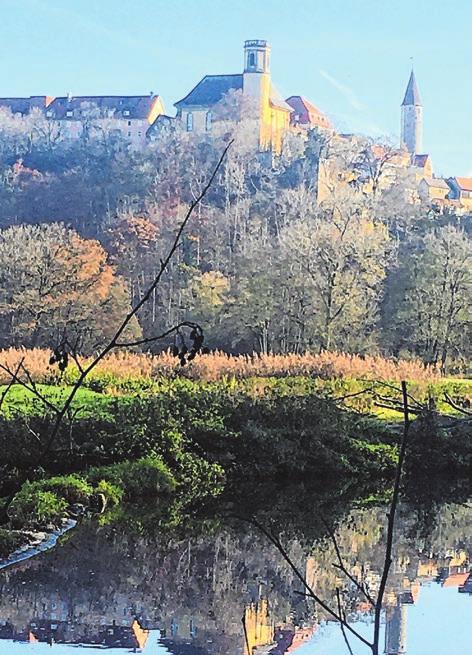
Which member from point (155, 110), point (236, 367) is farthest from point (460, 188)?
point (236, 367)

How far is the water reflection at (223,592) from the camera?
17.9ft

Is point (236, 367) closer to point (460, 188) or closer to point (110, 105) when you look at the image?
point (460, 188)

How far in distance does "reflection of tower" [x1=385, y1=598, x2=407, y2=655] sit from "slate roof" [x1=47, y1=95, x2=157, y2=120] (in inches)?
2027

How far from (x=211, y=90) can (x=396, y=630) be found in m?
51.1

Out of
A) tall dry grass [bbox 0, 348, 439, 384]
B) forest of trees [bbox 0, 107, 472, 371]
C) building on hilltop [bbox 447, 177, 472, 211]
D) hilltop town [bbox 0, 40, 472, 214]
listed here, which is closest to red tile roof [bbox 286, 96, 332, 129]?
hilltop town [bbox 0, 40, 472, 214]

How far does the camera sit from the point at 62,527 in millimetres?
7844

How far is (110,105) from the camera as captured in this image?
56.8m

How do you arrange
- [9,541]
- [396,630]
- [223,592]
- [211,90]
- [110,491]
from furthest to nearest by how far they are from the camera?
[211,90], [110,491], [9,541], [223,592], [396,630]

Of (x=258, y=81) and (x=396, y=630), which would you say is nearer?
(x=396, y=630)

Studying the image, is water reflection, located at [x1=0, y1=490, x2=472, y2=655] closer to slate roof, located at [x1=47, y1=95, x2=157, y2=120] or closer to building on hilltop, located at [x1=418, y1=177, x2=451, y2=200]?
building on hilltop, located at [x1=418, y1=177, x2=451, y2=200]

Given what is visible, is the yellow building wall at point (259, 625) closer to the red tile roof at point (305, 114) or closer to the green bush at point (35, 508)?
the green bush at point (35, 508)

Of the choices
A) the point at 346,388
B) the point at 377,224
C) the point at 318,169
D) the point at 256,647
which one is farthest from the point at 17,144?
the point at 256,647

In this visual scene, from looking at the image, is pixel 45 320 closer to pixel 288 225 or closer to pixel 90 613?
pixel 288 225

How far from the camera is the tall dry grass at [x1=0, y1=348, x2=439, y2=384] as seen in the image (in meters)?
15.1
